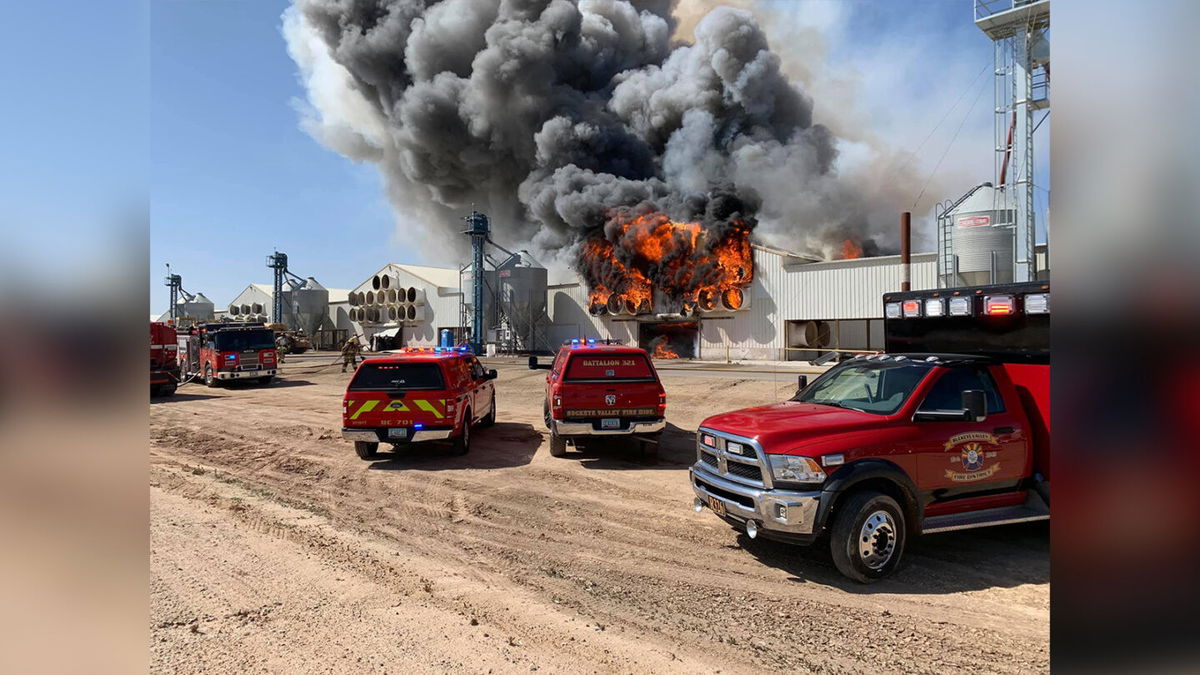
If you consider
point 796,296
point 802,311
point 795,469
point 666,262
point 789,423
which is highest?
point 666,262

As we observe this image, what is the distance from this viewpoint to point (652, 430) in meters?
9.75

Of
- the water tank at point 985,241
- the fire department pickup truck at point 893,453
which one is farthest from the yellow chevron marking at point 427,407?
the water tank at point 985,241

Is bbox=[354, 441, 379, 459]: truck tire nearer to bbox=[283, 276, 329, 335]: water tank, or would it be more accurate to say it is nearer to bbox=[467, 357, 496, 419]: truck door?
bbox=[467, 357, 496, 419]: truck door

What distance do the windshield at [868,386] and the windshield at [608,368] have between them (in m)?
3.35

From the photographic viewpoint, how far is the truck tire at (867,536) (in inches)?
198

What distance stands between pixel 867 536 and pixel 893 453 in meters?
0.71

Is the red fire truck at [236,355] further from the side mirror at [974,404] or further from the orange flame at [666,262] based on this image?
the side mirror at [974,404]

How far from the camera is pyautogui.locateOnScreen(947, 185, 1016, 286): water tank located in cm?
2447

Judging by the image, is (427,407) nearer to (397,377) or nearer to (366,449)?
(397,377)

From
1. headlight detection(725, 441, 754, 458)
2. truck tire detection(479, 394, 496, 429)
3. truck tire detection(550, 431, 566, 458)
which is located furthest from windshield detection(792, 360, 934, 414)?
truck tire detection(479, 394, 496, 429)

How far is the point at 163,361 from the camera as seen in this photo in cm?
2083

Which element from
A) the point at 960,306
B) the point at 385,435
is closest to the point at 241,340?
the point at 385,435
